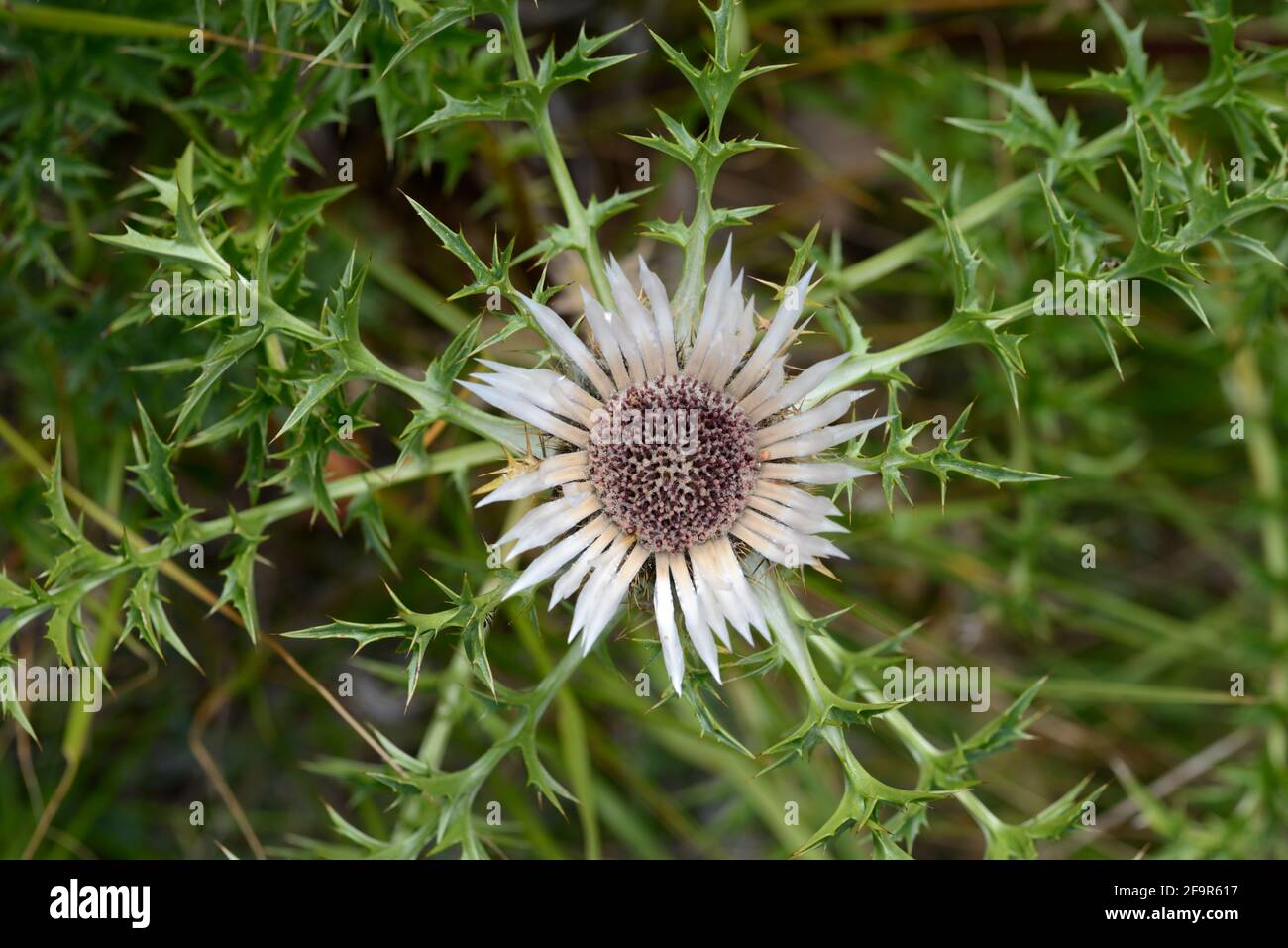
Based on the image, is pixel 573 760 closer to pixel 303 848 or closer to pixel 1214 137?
pixel 303 848

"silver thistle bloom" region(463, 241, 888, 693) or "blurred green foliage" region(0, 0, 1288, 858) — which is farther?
"blurred green foliage" region(0, 0, 1288, 858)

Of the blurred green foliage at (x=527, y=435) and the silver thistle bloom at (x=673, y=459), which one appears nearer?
the silver thistle bloom at (x=673, y=459)
